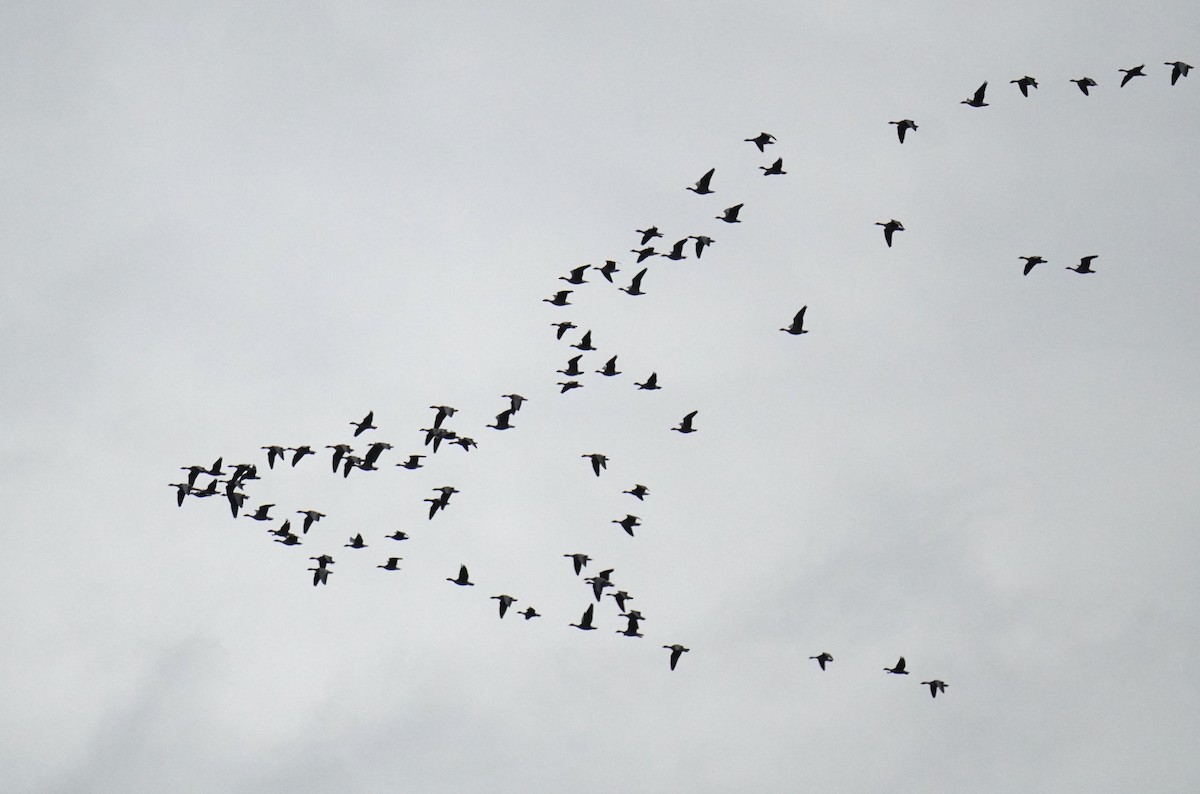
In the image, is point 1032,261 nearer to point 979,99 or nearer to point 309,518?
point 979,99

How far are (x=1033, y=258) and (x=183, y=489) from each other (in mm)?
44595

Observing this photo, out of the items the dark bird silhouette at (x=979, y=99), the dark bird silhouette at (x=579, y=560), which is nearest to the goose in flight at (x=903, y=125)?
the dark bird silhouette at (x=979, y=99)

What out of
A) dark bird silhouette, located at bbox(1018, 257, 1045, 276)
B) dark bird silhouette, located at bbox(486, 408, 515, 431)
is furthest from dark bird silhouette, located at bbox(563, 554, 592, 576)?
dark bird silhouette, located at bbox(1018, 257, 1045, 276)

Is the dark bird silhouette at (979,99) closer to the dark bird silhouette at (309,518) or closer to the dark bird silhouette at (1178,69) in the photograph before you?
the dark bird silhouette at (1178,69)

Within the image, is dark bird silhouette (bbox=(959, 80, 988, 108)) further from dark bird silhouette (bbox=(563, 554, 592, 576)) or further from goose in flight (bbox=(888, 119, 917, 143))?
dark bird silhouette (bbox=(563, 554, 592, 576))

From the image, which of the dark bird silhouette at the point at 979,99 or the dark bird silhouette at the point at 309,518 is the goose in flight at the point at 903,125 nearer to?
the dark bird silhouette at the point at 979,99

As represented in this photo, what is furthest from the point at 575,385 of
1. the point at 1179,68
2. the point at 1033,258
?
the point at 1179,68

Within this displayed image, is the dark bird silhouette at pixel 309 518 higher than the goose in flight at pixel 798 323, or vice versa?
the goose in flight at pixel 798 323

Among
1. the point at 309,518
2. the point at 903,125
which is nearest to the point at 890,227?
the point at 903,125

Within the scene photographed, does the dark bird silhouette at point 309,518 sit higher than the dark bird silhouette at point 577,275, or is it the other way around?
the dark bird silhouette at point 577,275

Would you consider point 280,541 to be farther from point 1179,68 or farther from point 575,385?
point 1179,68

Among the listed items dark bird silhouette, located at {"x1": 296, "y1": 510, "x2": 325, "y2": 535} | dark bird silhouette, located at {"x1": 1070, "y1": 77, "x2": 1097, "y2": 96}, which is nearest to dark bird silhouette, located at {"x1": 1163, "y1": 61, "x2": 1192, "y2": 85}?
dark bird silhouette, located at {"x1": 1070, "y1": 77, "x2": 1097, "y2": 96}

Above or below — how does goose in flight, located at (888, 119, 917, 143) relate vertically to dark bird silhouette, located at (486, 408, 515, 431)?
above

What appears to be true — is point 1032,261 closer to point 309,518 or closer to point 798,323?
point 798,323
